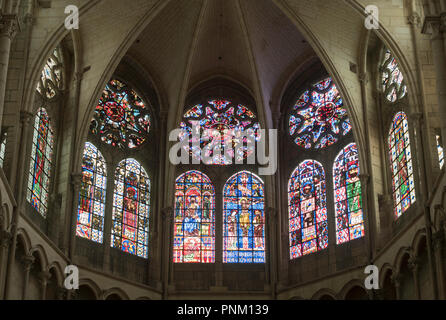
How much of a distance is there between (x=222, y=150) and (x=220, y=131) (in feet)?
2.26

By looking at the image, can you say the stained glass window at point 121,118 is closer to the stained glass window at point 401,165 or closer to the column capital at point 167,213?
the column capital at point 167,213

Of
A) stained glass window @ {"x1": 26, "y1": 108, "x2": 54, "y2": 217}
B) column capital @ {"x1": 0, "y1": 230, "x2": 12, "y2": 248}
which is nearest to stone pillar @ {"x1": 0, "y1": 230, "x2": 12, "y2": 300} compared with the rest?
column capital @ {"x1": 0, "y1": 230, "x2": 12, "y2": 248}

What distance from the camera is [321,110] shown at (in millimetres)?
25859

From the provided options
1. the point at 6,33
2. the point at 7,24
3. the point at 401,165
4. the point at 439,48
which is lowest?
the point at 401,165

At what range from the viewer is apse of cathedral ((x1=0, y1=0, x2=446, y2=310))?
64.1ft

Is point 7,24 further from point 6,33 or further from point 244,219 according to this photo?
point 244,219

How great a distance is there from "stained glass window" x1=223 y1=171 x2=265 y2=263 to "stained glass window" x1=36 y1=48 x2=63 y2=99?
5848mm

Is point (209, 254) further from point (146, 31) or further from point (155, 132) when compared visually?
point (146, 31)

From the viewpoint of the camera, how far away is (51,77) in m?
23.0

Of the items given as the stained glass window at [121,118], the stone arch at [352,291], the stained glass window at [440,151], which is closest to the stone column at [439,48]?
the stained glass window at [440,151]

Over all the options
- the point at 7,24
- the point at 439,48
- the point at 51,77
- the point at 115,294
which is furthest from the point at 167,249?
the point at 439,48

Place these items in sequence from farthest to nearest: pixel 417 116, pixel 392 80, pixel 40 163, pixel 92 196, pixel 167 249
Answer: pixel 167 249
pixel 92 196
pixel 392 80
pixel 40 163
pixel 417 116

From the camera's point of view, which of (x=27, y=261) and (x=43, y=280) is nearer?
(x=27, y=261)
